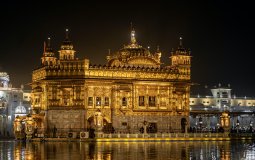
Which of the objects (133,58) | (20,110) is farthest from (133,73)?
(20,110)

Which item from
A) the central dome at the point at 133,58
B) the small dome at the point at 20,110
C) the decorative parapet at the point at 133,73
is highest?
the central dome at the point at 133,58

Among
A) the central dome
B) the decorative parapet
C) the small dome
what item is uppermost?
the central dome

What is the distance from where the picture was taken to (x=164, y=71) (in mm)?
70438

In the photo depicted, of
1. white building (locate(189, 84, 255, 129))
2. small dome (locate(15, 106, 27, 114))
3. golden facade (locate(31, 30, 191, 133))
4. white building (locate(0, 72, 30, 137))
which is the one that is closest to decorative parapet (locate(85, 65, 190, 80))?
golden facade (locate(31, 30, 191, 133))

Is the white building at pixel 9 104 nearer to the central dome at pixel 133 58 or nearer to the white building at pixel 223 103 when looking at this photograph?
the central dome at pixel 133 58

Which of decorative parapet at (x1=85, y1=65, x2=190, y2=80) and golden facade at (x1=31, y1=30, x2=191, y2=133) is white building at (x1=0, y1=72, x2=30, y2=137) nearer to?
golden facade at (x1=31, y1=30, x2=191, y2=133)

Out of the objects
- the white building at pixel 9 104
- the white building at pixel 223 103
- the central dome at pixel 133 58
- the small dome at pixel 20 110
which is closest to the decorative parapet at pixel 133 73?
the central dome at pixel 133 58

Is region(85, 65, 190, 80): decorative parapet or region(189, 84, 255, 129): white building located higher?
region(85, 65, 190, 80): decorative parapet

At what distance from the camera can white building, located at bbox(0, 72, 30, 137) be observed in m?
98.7

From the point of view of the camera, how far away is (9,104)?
101 meters

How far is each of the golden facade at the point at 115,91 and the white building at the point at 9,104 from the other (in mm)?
30075

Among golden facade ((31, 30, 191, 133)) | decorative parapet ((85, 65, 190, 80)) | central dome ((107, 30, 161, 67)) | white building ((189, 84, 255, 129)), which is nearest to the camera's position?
golden facade ((31, 30, 191, 133))

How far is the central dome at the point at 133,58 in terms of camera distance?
7125 centimetres

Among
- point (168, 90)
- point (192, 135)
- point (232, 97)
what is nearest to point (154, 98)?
point (168, 90)
